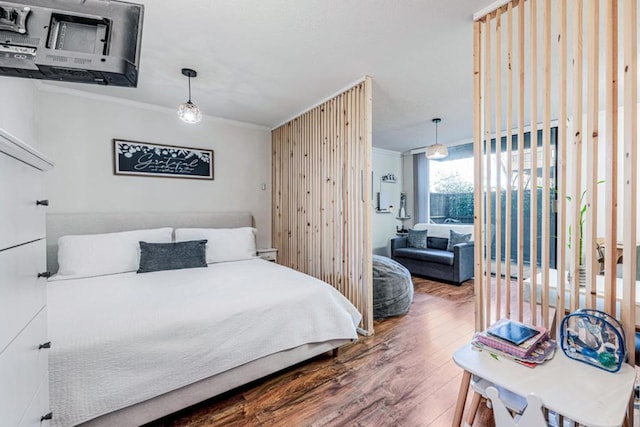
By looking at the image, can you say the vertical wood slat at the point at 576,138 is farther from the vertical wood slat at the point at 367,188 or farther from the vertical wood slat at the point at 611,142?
the vertical wood slat at the point at 367,188

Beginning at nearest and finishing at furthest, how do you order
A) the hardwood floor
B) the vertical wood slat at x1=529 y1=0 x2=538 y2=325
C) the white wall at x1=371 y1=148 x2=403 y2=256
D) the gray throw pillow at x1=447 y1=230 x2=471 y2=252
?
the vertical wood slat at x1=529 y1=0 x2=538 y2=325, the hardwood floor, the gray throw pillow at x1=447 y1=230 x2=471 y2=252, the white wall at x1=371 y1=148 x2=403 y2=256

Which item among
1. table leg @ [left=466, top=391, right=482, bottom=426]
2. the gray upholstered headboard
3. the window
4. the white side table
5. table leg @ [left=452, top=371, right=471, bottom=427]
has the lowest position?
Result: table leg @ [left=466, top=391, right=482, bottom=426]

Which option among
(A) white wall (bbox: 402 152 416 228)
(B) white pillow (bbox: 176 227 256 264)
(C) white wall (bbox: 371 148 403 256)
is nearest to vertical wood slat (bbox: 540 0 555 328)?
(B) white pillow (bbox: 176 227 256 264)

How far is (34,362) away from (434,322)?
9.79 ft

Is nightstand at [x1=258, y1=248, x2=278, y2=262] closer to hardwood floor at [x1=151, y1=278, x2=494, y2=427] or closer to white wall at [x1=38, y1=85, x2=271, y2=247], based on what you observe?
white wall at [x1=38, y1=85, x2=271, y2=247]

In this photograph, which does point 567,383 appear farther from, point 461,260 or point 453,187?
point 453,187

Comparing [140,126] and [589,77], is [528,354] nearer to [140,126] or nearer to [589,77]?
[589,77]

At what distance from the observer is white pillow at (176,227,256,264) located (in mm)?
2979

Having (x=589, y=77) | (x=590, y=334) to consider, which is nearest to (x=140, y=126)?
(x=589, y=77)

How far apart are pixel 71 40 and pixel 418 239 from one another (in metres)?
5.08

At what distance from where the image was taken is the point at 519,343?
1.19 metres

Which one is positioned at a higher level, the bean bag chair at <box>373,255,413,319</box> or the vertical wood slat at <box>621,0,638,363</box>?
the vertical wood slat at <box>621,0,638,363</box>

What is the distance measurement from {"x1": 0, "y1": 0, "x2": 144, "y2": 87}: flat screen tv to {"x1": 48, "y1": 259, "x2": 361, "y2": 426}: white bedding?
3.96 feet

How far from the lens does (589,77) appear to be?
1266 millimetres
